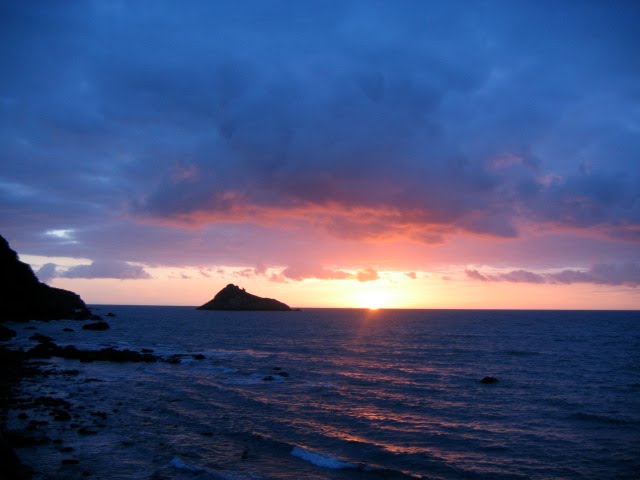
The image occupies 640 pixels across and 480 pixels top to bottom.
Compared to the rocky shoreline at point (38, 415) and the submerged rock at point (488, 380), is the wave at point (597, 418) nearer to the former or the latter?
the submerged rock at point (488, 380)

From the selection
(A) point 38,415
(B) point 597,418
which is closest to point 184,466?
(A) point 38,415

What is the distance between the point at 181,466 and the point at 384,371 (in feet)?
118

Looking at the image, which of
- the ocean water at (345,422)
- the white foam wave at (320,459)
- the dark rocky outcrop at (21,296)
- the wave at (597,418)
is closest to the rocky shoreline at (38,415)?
the ocean water at (345,422)

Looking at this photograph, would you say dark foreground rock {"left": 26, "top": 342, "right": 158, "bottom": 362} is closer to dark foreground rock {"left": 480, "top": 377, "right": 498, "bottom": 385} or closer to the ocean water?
the ocean water

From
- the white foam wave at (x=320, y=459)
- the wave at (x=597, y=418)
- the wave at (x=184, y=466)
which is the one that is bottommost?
the wave at (x=597, y=418)

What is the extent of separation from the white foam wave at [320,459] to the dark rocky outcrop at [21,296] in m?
92.6

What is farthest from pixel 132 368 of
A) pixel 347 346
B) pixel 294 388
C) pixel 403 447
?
pixel 347 346

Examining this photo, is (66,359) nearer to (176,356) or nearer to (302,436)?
(176,356)

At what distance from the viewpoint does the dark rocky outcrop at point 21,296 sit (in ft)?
309

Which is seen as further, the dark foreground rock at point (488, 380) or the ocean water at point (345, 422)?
the dark foreground rock at point (488, 380)

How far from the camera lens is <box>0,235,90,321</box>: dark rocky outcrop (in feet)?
309

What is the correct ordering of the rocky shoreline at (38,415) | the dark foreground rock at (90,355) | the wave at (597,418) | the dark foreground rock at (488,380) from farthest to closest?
the dark foreground rock at (90,355), the dark foreground rock at (488,380), the wave at (597,418), the rocky shoreline at (38,415)

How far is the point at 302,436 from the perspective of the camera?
2648cm

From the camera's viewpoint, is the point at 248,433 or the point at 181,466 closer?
the point at 181,466
